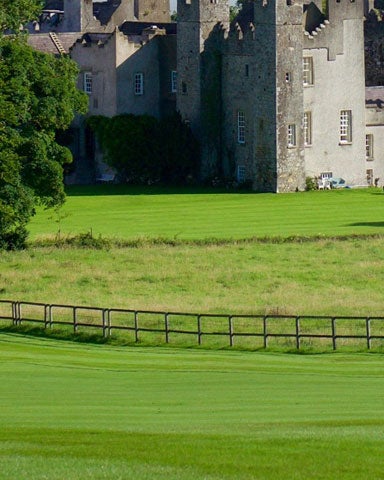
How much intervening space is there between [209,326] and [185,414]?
13586 mm

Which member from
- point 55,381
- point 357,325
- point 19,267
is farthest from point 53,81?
point 55,381

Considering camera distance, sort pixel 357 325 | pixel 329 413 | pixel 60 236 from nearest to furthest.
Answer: pixel 329 413, pixel 357 325, pixel 60 236

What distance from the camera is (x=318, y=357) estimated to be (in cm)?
3772

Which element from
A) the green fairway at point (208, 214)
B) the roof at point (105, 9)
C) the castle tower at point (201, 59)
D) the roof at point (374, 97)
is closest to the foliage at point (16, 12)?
the green fairway at point (208, 214)

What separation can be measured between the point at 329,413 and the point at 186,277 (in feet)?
81.2

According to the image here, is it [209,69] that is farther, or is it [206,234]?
[209,69]

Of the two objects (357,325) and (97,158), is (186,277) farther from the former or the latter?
(97,158)

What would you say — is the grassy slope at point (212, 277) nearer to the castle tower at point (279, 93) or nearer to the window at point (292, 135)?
the castle tower at point (279, 93)

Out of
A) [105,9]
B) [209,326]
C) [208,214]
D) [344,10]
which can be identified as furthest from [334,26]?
[209,326]

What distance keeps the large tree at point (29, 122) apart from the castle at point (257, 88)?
79.6ft

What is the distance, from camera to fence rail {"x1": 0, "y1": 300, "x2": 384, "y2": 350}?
39.3 m

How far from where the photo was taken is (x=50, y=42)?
320 feet

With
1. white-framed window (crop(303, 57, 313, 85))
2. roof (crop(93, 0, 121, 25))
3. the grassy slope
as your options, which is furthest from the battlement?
roof (crop(93, 0, 121, 25))

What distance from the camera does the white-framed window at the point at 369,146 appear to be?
284 feet
